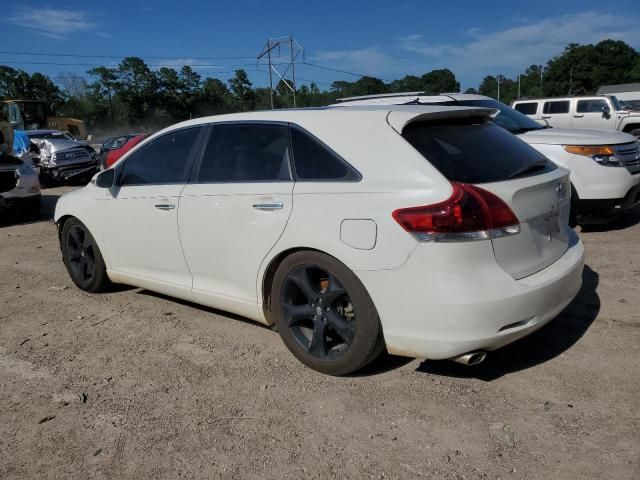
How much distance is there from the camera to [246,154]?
3787mm

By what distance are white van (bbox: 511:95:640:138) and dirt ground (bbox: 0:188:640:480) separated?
48.3 ft

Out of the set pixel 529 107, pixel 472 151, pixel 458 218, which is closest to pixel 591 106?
pixel 529 107

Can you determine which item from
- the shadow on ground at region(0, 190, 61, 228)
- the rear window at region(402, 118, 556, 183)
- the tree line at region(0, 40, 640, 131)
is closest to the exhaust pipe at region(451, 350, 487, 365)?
the rear window at region(402, 118, 556, 183)

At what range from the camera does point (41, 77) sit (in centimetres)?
8081

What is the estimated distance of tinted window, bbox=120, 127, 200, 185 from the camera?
4219 millimetres

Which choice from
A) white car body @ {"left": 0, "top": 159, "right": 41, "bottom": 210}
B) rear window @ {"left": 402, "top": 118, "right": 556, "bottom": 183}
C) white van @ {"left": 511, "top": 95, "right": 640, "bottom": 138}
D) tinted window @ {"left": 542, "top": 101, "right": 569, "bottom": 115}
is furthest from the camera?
tinted window @ {"left": 542, "top": 101, "right": 569, "bottom": 115}

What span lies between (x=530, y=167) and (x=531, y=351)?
3.92 feet

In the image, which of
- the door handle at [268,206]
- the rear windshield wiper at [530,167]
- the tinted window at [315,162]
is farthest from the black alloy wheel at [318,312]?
the rear windshield wiper at [530,167]

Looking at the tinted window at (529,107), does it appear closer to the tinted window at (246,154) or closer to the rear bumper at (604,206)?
the rear bumper at (604,206)

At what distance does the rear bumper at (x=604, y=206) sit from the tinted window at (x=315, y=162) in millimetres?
4435

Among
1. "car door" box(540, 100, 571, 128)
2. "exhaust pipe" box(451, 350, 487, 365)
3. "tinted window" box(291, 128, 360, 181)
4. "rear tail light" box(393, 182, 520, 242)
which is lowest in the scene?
"exhaust pipe" box(451, 350, 487, 365)

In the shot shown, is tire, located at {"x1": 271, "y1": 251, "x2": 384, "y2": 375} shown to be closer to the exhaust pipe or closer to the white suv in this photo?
the exhaust pipe

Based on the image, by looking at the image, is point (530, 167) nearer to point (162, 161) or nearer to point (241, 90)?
point (162, 161)

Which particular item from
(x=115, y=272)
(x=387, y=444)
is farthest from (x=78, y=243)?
(x=387, y=444)
